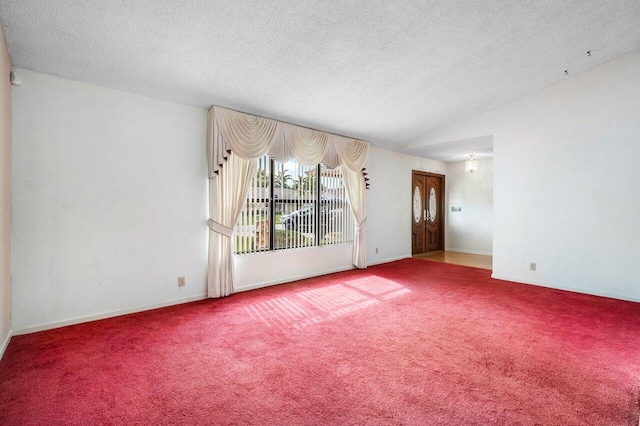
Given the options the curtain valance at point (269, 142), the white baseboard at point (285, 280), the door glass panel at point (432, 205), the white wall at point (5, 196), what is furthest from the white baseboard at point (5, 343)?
the door glass panel at point (432, 205)

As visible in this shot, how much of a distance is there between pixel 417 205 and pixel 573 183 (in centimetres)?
352

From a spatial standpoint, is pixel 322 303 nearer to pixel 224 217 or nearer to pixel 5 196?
pixel 224 217

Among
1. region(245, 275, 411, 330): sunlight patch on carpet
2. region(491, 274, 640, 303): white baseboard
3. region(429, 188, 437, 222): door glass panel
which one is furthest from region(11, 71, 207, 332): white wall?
region(429, 188, 437, 222): door glass panel

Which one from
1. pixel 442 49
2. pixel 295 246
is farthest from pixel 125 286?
pixel 442 49

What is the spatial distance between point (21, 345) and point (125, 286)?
928 millimetres

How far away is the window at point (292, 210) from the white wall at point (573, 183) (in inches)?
119

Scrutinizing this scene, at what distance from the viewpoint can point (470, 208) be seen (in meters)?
7.80

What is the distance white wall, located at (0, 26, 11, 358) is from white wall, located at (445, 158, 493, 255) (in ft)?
29.1

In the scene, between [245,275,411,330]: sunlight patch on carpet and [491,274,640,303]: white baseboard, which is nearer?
[245,275,411,330]: sunlight patch on carpet

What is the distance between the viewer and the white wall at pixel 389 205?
20.6ft

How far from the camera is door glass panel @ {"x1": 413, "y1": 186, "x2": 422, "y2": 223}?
752 centimetres

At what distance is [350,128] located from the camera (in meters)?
5.09

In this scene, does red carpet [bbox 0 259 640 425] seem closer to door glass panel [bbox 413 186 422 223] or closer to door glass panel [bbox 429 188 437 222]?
door glass panel [bbox 413 186 422 223]

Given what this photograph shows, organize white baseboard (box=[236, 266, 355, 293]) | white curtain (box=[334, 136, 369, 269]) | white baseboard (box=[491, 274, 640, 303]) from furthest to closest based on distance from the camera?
white curtain (box=[334, 136, 369, 269]) < white baseboard (box=[236, 266, 355, 293]) < white baseboard (box=[491, 274, 640, 303])
